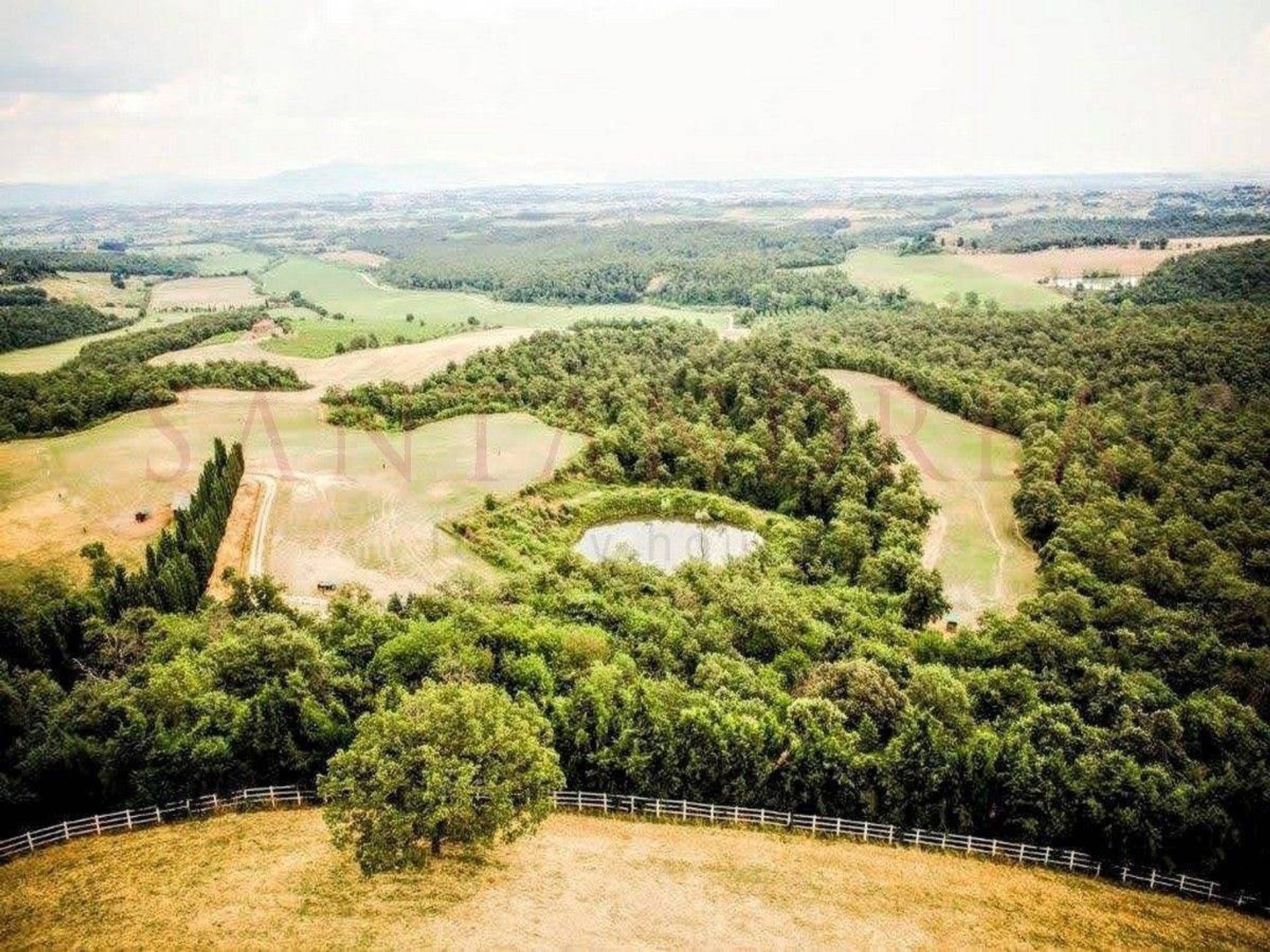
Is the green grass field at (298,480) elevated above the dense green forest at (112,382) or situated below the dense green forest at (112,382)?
below

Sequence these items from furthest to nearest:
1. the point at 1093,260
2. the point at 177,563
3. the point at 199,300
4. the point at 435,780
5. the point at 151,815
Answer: the point at 199,300
the point at 1093,260
the point at 177,563
the point at 151,815
the point at 435,780

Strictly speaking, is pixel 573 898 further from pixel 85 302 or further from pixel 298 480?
pixel 85 302

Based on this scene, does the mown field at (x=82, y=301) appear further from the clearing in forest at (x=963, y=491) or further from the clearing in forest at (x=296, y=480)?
the clearing in forest at (x=963, y=491)

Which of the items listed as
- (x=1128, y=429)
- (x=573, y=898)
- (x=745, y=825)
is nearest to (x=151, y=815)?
(x=573, y=898)

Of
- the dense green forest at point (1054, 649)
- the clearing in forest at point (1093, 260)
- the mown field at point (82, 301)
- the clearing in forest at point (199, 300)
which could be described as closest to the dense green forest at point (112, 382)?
the mown field at point (82, 301)

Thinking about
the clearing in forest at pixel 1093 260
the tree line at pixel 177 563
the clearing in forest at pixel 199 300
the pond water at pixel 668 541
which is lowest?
the pond water at pixel 668 541
